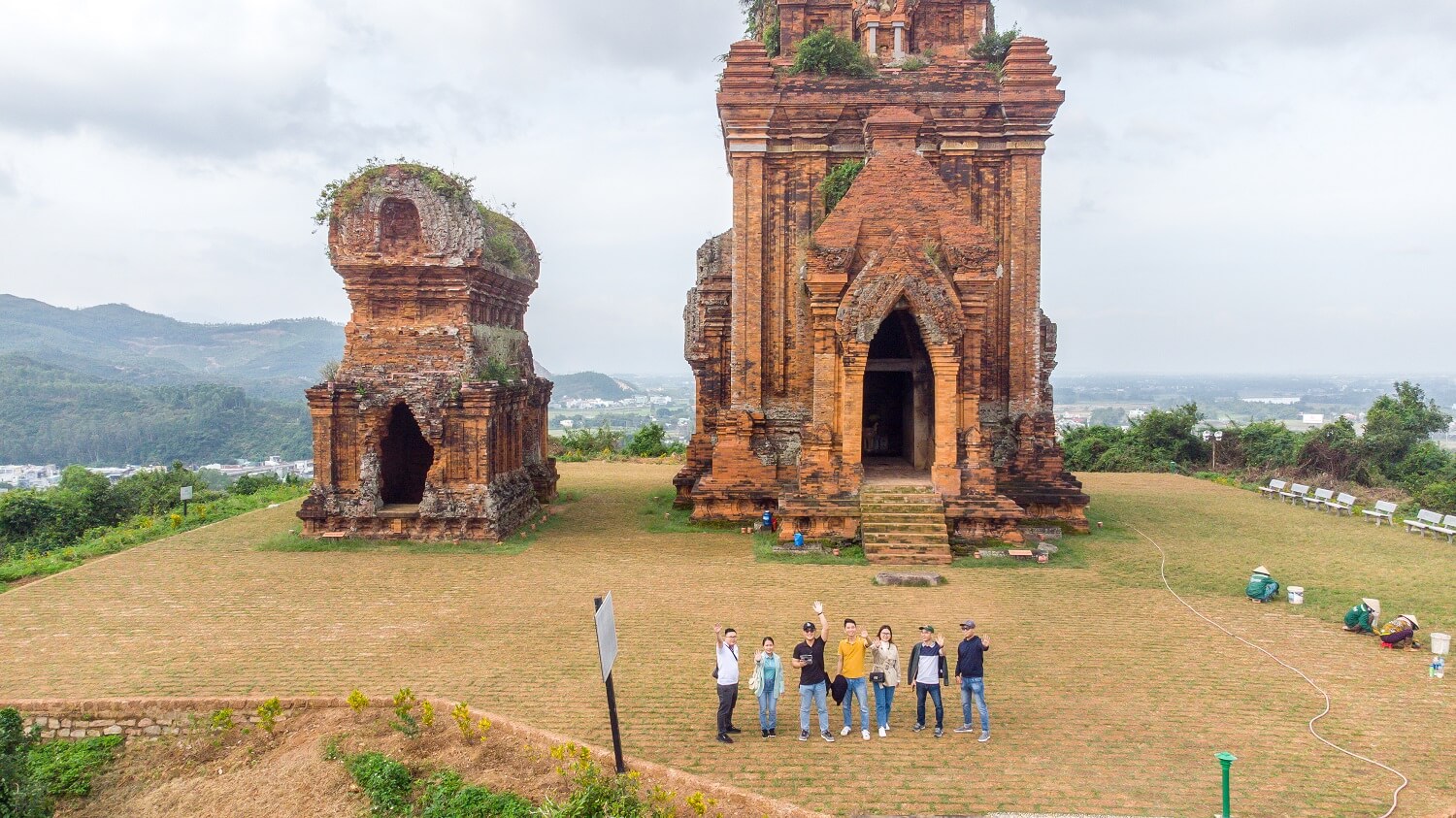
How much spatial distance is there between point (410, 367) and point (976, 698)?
12.7 meters

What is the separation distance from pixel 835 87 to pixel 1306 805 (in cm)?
1562

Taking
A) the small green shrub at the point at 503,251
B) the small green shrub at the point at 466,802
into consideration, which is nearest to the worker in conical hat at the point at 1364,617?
the small green shrub at the point at 466,802

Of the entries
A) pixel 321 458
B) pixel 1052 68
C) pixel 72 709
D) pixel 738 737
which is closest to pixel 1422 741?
pixel 738 737

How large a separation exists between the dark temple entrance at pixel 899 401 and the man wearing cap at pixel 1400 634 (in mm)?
8233

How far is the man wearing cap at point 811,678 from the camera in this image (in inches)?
294

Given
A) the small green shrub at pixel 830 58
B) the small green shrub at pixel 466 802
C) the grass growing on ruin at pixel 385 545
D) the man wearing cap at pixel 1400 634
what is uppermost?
the small green shrub at pixel 830 58

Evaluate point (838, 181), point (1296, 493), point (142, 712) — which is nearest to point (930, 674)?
point (142, 712)

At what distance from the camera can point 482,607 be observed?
458 inches

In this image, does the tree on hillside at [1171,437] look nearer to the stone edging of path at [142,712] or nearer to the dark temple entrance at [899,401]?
the dark temple entrance at [899,401]

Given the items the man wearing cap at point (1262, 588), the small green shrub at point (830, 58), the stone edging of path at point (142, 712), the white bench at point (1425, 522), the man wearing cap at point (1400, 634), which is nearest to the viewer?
the stone edging of path at point (142, 712)

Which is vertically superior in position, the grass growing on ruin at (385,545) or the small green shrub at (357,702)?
the grass growing on ruin at (385,545)

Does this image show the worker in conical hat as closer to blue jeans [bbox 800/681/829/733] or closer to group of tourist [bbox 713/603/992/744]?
group of tourist [bbox 713/603/992/744]

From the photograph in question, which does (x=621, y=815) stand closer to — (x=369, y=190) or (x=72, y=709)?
(x=72, y=709)

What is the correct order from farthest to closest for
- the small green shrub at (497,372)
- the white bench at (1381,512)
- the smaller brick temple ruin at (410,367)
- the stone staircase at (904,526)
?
the white bench at (1381,512), the small green shrub at (497,372), the smaller brick temple ruin at (410,367), the stone staircase at (904,526)
